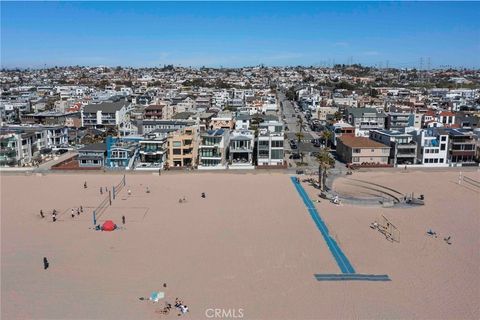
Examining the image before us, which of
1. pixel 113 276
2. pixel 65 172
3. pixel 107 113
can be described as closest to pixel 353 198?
pixel 113 276

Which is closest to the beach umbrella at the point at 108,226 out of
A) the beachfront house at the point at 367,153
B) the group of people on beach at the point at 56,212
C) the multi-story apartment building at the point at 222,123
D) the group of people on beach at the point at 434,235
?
the group of people on beach at the point at 56,212

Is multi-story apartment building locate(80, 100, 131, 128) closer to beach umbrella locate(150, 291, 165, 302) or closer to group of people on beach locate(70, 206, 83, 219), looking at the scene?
group of people on beach locate(70, 206, 83, 219)

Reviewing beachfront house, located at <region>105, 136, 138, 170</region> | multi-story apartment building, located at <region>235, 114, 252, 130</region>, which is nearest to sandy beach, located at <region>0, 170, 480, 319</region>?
beachfront house, located at <region>105, 136, 138, 170</region>

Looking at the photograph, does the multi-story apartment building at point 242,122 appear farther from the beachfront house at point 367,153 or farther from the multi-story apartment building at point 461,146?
the multi-story apartment building at point 461,146

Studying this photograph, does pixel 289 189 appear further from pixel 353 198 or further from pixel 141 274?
pixel 141 274

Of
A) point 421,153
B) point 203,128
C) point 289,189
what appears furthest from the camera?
point 203,128
